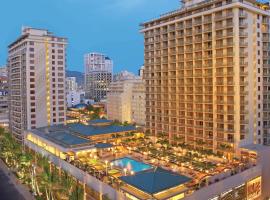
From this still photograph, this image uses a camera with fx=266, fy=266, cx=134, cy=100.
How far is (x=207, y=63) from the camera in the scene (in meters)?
58.5

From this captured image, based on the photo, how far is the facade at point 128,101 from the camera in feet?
371

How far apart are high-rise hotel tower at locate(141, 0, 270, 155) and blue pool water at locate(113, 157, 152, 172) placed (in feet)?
56.1

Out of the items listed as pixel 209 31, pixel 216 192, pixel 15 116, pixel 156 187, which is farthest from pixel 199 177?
pixel 15 116

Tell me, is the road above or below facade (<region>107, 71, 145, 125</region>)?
below

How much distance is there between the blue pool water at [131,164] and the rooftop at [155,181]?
897 cm

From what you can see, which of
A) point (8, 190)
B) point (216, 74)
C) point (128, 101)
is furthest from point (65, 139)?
point (128, 101)

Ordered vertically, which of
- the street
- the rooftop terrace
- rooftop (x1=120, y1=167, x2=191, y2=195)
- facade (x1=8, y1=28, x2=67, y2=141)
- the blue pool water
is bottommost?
the street

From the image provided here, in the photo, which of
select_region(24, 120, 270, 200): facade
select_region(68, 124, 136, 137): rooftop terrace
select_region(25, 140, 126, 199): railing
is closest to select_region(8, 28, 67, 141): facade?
select_region(24, 120, 270, 200): facade

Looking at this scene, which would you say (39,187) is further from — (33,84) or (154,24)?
(154,24)

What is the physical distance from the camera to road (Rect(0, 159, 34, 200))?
45.2 m

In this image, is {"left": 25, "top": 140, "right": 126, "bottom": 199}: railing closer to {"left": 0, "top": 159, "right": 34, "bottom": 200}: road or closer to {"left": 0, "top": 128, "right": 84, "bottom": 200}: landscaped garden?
{"left": 0, "top": 128, "right": 84, "bottom": 200}: landscaped garden

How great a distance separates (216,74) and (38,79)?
5325 centimetres

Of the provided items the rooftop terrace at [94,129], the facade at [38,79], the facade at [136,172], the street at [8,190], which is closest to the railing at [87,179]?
the facade at [136,172]

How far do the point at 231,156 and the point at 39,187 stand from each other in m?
37.1
